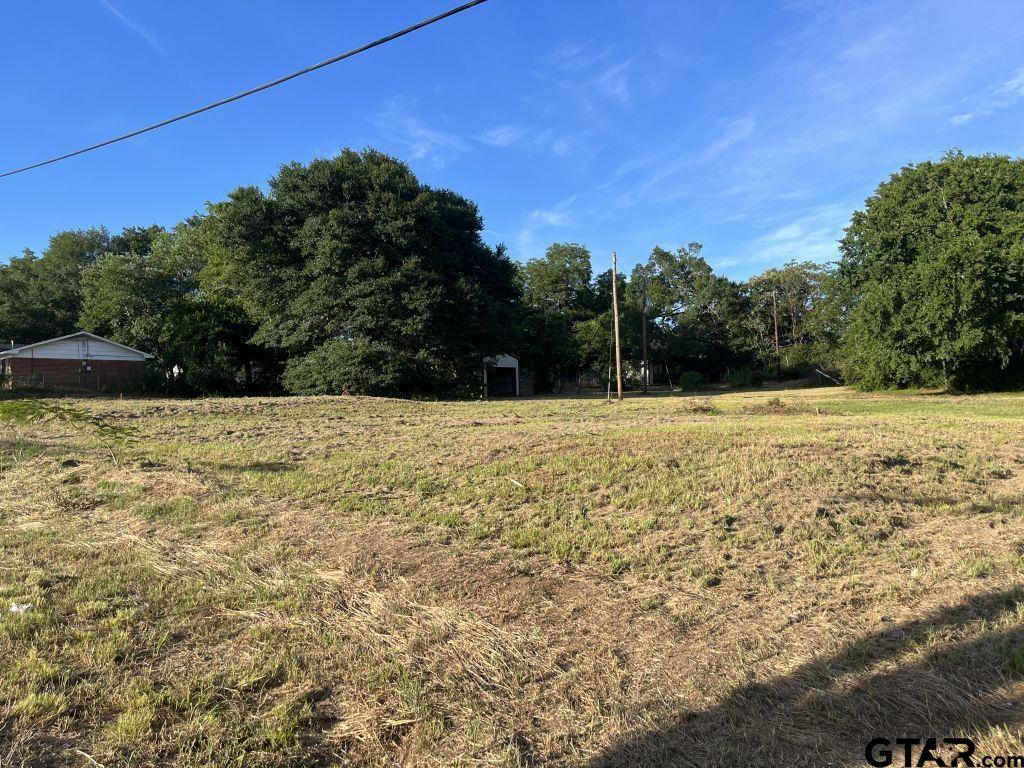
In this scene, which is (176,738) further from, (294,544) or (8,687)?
(294,544)

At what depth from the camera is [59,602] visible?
3822mm

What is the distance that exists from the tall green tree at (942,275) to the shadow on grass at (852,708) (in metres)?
29.1

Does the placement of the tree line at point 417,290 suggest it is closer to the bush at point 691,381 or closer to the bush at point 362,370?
the bush at point 362,370

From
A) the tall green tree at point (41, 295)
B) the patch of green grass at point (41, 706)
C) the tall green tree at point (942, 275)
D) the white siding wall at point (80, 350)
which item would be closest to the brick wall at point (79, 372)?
the white siding wall at point (80, 350)

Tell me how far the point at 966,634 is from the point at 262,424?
13.1 m

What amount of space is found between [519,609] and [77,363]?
3757 centimetres

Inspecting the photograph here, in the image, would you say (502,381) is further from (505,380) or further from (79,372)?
(79,372)

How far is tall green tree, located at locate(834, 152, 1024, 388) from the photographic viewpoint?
26031mm

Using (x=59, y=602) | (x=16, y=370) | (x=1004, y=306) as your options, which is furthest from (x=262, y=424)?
(x=1004, y=306)

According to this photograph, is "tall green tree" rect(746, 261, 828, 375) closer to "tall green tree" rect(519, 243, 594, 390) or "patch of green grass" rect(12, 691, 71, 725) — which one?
"tall green tree" rect(519, 243, 594, 390)

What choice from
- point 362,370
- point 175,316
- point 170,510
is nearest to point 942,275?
point 362,370

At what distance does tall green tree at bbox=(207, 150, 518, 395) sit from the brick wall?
26.3ft

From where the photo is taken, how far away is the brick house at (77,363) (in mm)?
30719

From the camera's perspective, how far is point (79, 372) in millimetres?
31984
